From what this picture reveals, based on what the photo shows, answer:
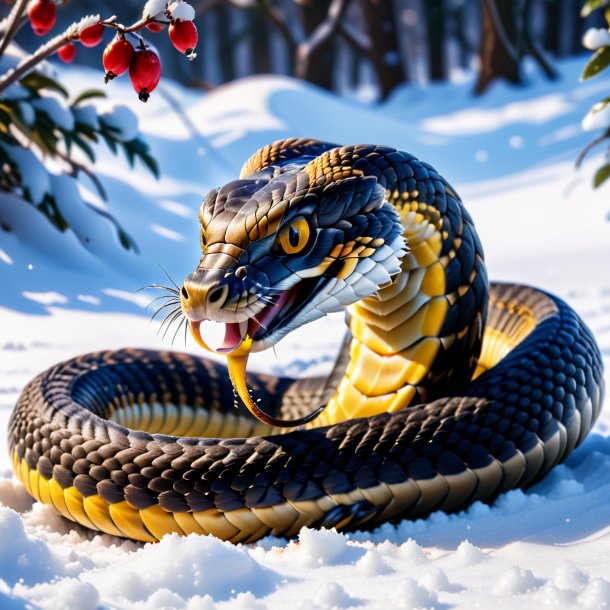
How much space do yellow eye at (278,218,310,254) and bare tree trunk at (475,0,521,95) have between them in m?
9.92

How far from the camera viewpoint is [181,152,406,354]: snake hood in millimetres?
2105

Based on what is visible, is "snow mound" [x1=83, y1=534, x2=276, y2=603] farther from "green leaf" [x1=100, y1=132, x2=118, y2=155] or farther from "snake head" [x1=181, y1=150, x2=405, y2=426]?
"green leaf" [x1=100, y1=132, x2=118, y2=155]

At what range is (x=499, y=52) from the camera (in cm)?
1155

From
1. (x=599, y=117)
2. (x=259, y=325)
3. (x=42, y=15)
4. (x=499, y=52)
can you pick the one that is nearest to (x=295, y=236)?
(x=259, y=325)

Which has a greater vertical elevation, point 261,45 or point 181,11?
point 181,11

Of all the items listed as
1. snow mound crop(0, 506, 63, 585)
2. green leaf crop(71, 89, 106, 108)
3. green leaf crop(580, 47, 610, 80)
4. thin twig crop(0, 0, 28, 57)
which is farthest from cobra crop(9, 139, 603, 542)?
green leaf crop(71, 89, 106, 108)

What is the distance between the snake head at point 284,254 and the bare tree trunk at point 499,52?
32.1 feet

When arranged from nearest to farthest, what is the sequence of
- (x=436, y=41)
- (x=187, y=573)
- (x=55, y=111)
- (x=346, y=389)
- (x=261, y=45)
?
1. (x=187, y=573)
2. (x=346, y=389)
3. (x=55, y=111)
4. (x=436, y=41)
5. (x=261, y=45)

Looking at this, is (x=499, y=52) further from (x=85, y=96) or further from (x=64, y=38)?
(x=64, y=38)

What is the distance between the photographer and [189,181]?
8.26 meters

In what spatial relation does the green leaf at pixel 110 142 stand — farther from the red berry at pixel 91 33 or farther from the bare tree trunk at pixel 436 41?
the bare tree trunk at pixel 436 41

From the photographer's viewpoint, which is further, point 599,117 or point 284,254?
point 599,117

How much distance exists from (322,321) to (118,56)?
3.01 metres

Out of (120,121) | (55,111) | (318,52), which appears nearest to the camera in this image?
(55,111)
